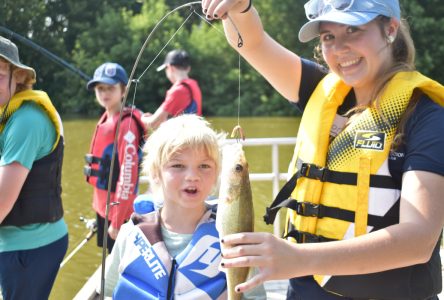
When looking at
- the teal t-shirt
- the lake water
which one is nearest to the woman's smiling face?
the lake water

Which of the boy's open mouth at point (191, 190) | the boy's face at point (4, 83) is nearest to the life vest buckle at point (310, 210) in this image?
the boy's open mouth at point (191, 190)

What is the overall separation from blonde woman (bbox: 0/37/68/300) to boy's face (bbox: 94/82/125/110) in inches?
59.0

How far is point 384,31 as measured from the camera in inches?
63.9

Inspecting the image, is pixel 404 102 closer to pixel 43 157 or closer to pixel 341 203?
pixel 341 203

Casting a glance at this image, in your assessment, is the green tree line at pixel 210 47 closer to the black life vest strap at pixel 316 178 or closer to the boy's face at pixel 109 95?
the boy's face at pixel 109 95

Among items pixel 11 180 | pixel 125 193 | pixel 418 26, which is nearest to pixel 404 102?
pixel 11 180

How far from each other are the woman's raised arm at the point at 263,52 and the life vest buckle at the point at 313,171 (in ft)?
1.70

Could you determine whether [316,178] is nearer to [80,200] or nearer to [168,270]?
[168,270]

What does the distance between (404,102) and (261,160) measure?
38.2 feet

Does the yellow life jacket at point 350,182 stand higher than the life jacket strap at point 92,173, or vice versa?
the yellow life jacket at point 350,182

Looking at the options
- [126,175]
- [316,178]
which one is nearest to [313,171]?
[316,178]

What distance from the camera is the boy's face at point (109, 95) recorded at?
4.15 metres

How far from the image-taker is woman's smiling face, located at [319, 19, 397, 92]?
1.60 metres

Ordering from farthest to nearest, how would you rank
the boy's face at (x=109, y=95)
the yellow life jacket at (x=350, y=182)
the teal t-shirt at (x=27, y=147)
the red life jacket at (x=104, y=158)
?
the boy's face at (x=109, y=95), the red life jacket at (x=104, y=158), the teal t-shirt at (x=27, y=147), the yellow life jacket at (x=350, y=182)
